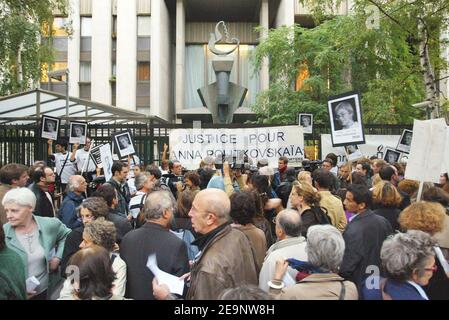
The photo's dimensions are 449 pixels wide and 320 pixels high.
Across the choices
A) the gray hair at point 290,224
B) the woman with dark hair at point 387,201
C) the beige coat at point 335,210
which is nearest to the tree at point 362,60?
the beige coat at point 335,210

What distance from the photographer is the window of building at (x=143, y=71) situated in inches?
1518

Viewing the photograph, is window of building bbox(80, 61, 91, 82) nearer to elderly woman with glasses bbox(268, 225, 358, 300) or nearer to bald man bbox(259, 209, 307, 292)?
bald man bbox(259, 209, 307, 292)

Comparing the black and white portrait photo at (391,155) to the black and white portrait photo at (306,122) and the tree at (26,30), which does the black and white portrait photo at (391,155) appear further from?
the tree at (26,30)

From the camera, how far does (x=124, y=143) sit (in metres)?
11.2

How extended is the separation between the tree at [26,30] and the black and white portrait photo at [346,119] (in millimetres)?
10387

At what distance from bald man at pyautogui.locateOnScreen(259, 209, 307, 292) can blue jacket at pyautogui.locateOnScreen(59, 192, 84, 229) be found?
2294mm

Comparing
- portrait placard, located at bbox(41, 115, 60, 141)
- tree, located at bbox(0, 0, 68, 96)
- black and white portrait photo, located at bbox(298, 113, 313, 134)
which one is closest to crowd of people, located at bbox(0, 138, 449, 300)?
portrait placard, located at bbox(41, 115, 60, 141)

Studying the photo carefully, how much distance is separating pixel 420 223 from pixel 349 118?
202 inches

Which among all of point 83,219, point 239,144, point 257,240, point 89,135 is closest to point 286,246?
point 257,240

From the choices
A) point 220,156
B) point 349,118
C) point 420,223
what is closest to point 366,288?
point 420,223

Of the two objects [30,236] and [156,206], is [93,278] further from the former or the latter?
[30,236]

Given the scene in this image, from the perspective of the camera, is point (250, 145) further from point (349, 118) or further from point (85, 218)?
point (85, 218)

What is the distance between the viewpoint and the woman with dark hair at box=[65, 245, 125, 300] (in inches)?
126

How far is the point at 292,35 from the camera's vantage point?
27.4 metres
